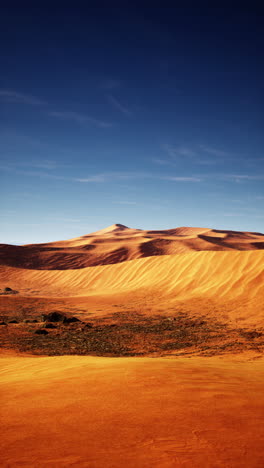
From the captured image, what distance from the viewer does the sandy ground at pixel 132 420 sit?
193 centimetres

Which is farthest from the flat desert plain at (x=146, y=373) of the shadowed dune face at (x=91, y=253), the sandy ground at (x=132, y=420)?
the shadowed dune face at (x=91, y=253)

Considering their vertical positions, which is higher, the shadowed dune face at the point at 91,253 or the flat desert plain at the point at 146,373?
the shadowed dune face at the point at 91,253

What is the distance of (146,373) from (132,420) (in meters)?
1.60

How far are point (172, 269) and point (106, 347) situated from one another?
13.4 meters

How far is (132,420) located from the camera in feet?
8.17

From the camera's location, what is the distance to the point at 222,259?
1897 cm

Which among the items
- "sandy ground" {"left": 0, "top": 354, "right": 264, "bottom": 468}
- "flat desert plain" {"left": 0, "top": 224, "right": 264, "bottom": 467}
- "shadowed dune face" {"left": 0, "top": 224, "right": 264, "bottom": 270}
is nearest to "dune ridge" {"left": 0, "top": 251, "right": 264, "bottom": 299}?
"flat desert plain" {"left": 0, "top": 224, "right": 264, "bottom": 467}

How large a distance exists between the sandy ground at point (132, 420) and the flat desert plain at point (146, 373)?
0.01 metres

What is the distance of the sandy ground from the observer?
1.93 m

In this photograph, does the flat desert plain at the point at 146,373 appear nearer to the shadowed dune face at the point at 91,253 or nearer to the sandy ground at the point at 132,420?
the sandy ground at the point at 132,420

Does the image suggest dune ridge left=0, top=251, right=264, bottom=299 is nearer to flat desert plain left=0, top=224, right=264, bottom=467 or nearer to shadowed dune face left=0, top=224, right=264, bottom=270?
flat desert plain left=0, top=224, right=264, bottom=467

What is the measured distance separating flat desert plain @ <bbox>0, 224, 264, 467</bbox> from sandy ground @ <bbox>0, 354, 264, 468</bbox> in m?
0.01

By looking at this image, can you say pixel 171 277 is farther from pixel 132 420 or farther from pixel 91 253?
pixel 91 253

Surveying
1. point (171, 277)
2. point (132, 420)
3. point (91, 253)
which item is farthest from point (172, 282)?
point (91, 253)
